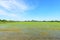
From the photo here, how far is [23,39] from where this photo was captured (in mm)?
14602

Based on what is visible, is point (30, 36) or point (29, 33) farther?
point (29, 33)

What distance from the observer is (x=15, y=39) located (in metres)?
14.6

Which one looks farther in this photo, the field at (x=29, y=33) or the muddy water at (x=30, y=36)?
the field at (x=29, y=33)

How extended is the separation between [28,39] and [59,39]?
10.9 feet

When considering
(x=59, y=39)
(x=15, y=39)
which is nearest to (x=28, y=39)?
(x=15, y=39)

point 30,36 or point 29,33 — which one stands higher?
point 29,33

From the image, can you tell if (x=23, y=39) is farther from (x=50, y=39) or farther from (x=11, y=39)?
(x=50, y=39)

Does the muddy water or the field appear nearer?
the muddy water

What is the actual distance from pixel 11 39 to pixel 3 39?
0.85m

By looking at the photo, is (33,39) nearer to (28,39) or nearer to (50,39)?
(28,39)

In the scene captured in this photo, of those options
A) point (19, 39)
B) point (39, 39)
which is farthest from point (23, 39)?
point (39, 39)

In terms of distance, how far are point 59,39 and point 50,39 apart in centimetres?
95

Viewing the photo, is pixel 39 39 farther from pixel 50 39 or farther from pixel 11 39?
pixel 11 39

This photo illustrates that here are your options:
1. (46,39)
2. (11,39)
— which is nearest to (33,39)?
(46,39)
